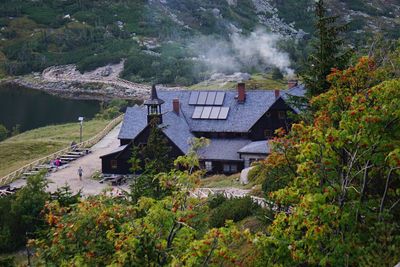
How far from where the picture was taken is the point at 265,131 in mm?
41500

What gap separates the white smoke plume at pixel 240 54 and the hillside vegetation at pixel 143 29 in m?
3.17

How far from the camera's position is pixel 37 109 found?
95.4m

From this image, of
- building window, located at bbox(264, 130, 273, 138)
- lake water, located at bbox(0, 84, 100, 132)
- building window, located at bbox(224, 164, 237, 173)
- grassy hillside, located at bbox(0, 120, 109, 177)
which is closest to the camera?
building window, located at bbox(224, 164, 237, 173)

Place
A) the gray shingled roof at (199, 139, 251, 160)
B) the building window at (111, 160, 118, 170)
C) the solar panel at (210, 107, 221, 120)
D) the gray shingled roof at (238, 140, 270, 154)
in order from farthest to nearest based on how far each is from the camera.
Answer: the solar panel at (210, 107, 221, 120)
the building window at (111, 160, 118, 170)
the gray shingled roof at (199, 139, 251, 160)
the gray shingled roof at (238, 140, 270, 154)

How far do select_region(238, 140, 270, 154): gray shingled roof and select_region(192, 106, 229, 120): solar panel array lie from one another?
3.64 meters

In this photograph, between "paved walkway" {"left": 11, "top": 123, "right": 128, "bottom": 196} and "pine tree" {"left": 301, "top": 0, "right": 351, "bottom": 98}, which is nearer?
"pine tree" {"left": 301, "top": 0, "right": 351, "bottom": 98}

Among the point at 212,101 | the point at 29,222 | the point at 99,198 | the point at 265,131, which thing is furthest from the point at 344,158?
the point at 212,101

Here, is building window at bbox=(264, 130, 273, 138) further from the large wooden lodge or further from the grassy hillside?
the grassy hillside

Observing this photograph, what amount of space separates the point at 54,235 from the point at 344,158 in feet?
19.7

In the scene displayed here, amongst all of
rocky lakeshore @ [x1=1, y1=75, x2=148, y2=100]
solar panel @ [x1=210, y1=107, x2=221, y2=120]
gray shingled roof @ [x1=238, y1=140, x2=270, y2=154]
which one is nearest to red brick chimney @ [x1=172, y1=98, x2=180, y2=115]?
solar panel @ [x1=210, y1=107, x2=221, y2=120]

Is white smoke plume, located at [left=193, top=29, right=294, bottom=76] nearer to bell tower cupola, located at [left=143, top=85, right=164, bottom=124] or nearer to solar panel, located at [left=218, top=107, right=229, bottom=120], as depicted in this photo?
solar panel, located at [left=218, top=107, right=229, bottom=120]

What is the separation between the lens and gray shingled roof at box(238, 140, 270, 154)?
38.5 metres

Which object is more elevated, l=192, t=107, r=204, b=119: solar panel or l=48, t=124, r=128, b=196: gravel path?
l=192, t=107, r=204, b=119: solar panel

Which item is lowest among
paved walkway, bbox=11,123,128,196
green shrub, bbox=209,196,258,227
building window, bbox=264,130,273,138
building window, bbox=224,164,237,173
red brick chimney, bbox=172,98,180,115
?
paved walkway, bbox=11,123,128,196
